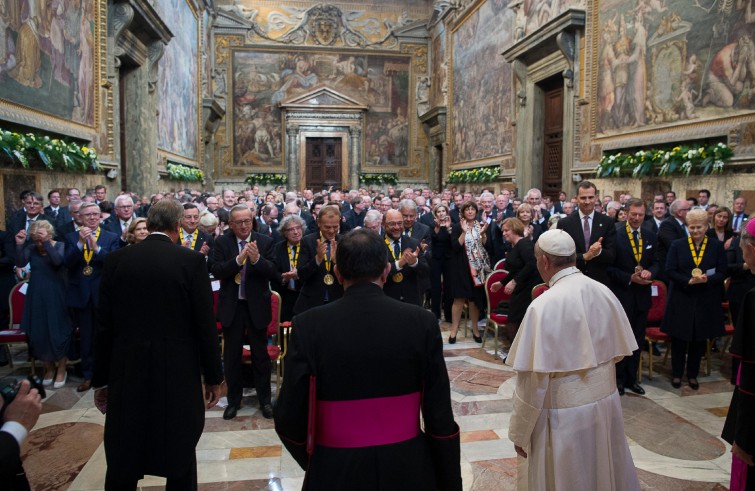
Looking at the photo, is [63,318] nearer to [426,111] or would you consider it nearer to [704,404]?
[704,404]

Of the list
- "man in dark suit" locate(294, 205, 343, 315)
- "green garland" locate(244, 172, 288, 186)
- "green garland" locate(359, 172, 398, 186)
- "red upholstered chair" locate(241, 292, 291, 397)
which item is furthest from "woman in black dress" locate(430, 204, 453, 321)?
"green garland" locate(244, 172, 288, 186)

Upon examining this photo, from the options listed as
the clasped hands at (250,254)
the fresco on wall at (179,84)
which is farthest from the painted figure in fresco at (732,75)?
the fresco on wall at (179,84)

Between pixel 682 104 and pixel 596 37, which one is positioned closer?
pixel 682 104

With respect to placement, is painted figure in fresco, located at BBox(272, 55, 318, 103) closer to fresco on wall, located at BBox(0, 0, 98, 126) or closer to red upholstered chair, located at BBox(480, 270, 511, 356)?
fresco on wall, located at BBox(0, 0, 98, 126)

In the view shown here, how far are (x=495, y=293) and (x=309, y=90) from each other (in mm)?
21866

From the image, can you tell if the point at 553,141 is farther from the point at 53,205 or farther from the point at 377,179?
the point at 377,179

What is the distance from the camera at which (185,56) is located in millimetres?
20156

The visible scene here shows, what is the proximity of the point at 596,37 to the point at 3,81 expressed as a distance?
11.7m

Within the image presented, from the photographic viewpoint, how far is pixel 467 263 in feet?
26.2

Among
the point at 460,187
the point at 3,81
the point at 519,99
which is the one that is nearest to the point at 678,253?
the point at 3,81

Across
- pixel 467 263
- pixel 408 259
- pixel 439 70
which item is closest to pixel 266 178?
pixel 439 70

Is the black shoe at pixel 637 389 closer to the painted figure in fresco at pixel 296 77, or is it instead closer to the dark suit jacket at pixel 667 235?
the dark suit jacket at pixel 667 235

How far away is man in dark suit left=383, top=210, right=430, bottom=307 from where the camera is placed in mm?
5605

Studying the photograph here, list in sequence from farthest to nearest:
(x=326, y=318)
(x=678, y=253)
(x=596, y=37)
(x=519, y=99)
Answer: (x=519, y=99) < (x=596, y=37) < (x=678, y=253) < (x=326, y=318)
